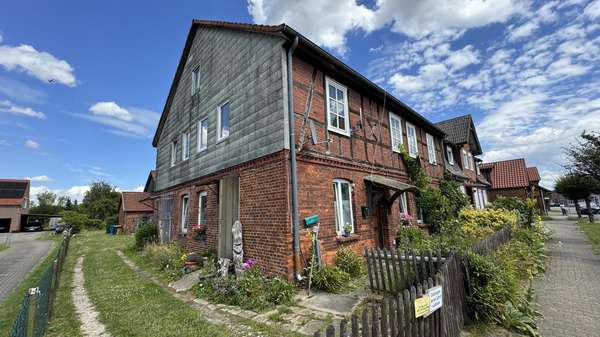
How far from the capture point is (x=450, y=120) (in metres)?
22.9

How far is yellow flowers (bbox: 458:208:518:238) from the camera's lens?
1067 cm

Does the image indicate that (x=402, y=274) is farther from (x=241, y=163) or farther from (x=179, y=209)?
(x=179, y=209)

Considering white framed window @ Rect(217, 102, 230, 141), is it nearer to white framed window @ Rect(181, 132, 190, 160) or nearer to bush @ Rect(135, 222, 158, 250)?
white framed window @ Rect(181, 132, 190, 160)

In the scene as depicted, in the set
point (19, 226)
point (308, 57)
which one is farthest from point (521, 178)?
point (19, 226)

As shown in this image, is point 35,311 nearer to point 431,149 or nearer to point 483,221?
point 483,221

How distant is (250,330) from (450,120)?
23883 mm

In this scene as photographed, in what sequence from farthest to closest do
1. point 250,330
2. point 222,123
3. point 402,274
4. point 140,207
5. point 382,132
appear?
point 140,207
point 382,132
point 222,123
point 402,274
point 250,330

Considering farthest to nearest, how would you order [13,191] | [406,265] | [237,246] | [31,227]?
[31,227], [13,191], [237,246], [406,265]

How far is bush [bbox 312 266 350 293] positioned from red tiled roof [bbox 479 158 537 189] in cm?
2888

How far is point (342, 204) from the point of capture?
8.62 metres

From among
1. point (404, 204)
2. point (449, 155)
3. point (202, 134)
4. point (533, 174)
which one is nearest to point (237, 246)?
point (202, 134)

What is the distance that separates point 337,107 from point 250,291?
6196mm

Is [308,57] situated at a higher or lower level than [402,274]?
higher

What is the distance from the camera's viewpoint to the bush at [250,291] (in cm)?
579
